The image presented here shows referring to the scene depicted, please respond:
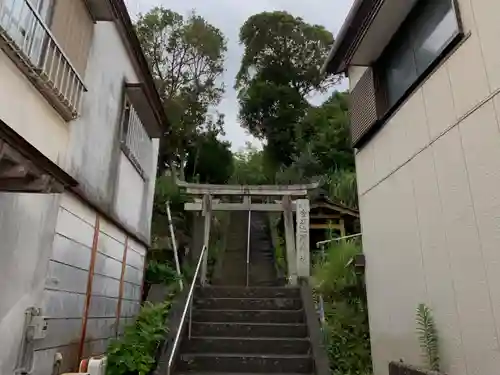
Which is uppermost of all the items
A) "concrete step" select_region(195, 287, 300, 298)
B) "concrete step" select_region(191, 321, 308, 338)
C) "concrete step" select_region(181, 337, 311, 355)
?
"concrete step" select_region(195, 287, 300, 298)

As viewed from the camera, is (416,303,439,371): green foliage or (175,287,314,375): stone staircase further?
(175,287,314,375): stone staircase

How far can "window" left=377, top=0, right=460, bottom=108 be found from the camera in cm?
421

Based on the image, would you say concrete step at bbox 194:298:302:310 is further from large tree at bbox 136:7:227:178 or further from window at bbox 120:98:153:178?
large tree at bbox 136:7:227:178

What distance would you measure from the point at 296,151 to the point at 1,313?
21.4m

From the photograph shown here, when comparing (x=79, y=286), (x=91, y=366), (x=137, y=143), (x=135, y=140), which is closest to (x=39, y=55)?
(x=79, y=286)

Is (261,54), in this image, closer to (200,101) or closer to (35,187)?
(200,101)

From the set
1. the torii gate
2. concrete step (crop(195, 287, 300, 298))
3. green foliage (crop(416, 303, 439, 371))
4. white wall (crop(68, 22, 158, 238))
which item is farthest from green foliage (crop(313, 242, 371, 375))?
white wall (crop(68, 22, 158, 238))

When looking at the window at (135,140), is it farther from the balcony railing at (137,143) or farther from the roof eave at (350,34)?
the roof eave at (350,34)

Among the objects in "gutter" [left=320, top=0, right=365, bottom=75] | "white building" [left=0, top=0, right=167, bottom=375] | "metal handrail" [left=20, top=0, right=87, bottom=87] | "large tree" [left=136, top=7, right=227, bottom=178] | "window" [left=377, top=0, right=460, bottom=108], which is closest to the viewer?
"white building" [left=0, top=0, right=167, bottom=375]

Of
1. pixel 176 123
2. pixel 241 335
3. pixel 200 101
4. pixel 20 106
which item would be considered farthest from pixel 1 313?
pixel 200 101

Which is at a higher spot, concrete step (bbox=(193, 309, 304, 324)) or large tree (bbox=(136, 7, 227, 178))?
large tree (bbox=(136, 7, 227, 178))

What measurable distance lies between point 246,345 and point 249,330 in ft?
1.52

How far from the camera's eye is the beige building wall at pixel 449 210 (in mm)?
3299

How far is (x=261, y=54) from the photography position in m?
27.7
